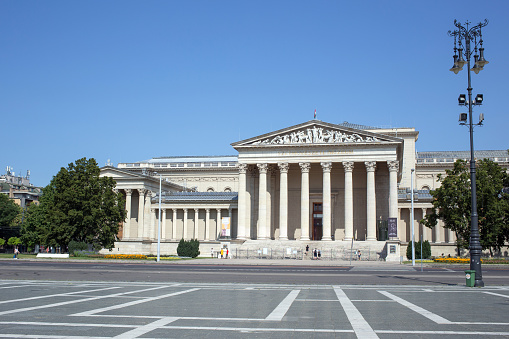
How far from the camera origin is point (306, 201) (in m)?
81.2

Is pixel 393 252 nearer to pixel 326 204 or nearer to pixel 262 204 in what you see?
pixel 326 204

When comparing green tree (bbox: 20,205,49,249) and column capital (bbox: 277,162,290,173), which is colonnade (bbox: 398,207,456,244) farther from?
green tree (bbox: 20,205,49,249)

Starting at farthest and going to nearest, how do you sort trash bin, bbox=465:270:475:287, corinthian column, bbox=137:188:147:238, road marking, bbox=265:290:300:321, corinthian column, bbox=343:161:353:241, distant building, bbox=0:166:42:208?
distant building, bbox=0:166:42:208, corinthian column, bbox=137:188:147:238, corinthian column, bbox=343:161:353:241, trash bin, bbox=465:270:475:287, road marking, bbox=265:290:300:321

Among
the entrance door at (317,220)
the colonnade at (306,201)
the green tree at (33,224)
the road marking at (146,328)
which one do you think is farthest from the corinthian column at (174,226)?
the road marking at (146,328)

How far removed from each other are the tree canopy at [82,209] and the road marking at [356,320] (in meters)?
59.3

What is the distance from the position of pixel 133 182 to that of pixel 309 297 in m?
80.1

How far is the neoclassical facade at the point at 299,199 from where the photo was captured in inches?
3125

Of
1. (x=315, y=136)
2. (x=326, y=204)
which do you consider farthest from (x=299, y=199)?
(x=315, y=136)

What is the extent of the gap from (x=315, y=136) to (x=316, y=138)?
0.35m

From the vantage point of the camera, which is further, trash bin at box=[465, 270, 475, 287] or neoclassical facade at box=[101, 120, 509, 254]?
neoclassical facade at box=[101, 120, 509, 254]

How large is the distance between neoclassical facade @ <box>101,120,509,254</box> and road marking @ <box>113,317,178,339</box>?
6203 centimetres

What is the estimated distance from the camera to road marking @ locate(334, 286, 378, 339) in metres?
12.9

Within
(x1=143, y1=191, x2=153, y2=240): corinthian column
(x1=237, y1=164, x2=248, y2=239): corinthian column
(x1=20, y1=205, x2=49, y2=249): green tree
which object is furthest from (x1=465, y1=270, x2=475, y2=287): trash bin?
(x1=20, y1=205, x2=49, y2=249): green tree

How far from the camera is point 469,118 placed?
31.0m
